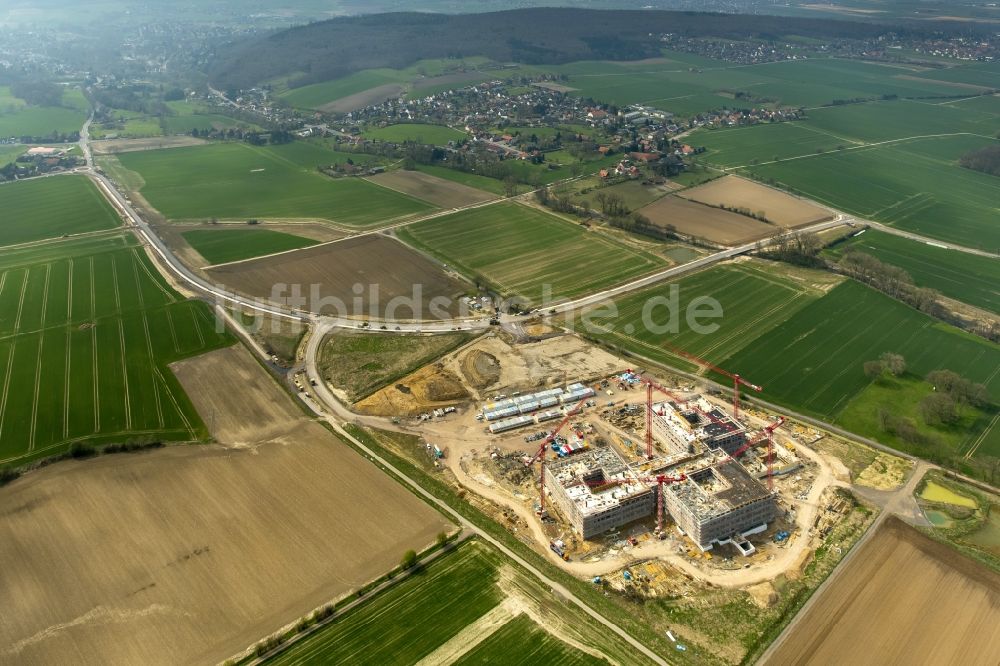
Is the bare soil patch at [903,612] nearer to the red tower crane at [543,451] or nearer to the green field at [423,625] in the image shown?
the green field at [423,625]

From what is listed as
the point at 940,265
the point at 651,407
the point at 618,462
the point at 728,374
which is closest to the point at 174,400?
the point at 618,462

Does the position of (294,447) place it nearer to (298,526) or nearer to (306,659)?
(298,526)

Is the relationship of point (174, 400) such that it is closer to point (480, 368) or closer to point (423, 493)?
point (423, 493)

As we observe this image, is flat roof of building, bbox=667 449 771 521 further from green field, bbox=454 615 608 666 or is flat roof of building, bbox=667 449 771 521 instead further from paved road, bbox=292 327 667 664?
green field, bbox=454 615 608 666

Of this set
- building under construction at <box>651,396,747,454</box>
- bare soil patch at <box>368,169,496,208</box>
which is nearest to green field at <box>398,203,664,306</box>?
bare soil patch at <box>368,169,496,208</box>

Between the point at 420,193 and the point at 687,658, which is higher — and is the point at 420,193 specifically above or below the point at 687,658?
above

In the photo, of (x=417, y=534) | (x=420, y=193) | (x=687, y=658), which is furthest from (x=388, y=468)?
(x=420, y=193)

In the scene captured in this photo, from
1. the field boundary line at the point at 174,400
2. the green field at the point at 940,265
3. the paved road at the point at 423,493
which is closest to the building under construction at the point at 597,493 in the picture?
the paved road at the point at 423,493
